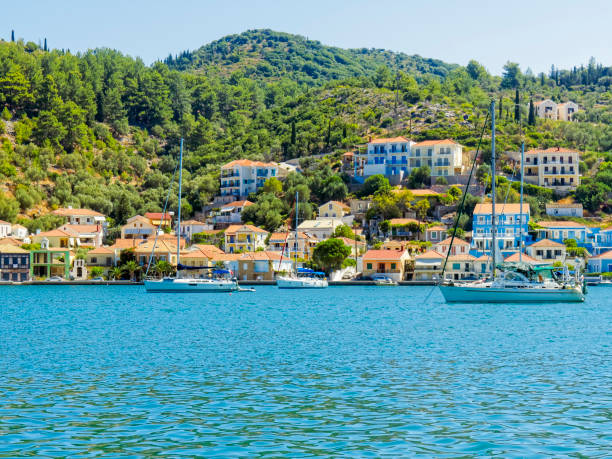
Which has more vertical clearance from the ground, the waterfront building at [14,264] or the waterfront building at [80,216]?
the waterfront building at [80,216]

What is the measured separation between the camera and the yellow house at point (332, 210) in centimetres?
10975

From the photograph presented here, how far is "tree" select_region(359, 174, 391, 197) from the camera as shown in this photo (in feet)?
379

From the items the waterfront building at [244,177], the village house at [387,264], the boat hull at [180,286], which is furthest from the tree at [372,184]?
the boat hull at [180,286]

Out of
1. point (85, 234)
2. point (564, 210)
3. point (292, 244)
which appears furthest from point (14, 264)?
point (564, 210)

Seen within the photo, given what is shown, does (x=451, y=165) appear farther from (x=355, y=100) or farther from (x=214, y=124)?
(x=214, y=124)

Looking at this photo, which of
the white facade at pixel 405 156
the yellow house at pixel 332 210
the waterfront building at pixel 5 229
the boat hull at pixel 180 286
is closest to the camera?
the boat hull at pixel 180 286

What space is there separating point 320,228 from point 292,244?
5361mm

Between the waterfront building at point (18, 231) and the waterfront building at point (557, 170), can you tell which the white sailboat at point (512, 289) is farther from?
the waterfront building at point (18, 231)

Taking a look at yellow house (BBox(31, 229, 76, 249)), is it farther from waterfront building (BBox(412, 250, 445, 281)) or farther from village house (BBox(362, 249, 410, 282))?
waterfront building (BBox(412, 250, 445, 281))

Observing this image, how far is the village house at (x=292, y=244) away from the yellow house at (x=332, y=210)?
8556mm

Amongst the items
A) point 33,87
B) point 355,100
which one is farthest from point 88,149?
point 355,100

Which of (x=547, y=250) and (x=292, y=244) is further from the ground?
(x=292, y=244)

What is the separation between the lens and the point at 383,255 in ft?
303

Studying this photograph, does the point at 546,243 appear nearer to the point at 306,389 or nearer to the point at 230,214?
the point at 230,214
